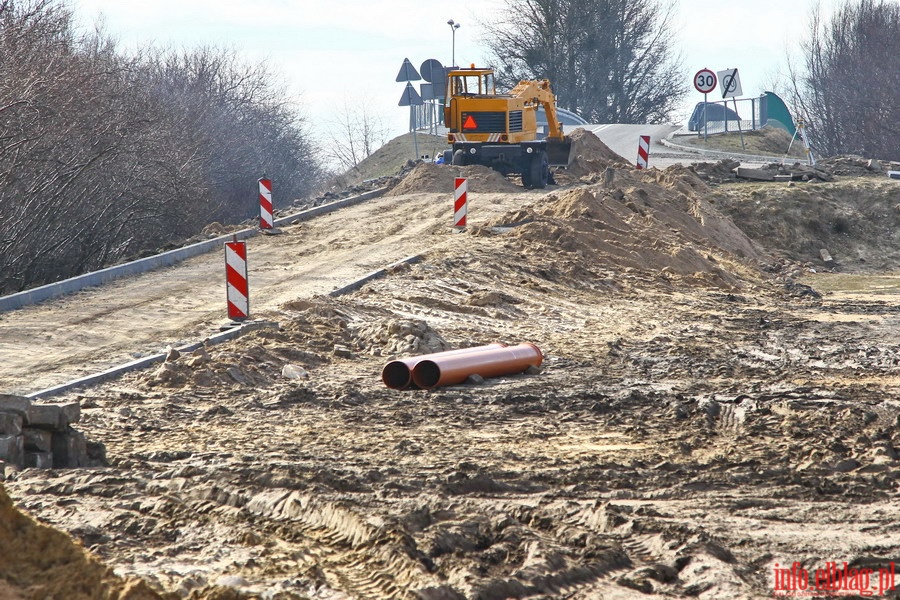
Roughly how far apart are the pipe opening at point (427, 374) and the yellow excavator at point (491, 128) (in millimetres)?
16496

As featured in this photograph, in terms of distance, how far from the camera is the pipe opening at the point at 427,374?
31.4 ft

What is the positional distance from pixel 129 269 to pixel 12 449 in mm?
9556

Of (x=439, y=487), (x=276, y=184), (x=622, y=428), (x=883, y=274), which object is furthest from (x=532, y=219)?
(x=276, y=184)

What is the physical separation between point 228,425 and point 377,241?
10796mm

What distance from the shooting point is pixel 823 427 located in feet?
25.7

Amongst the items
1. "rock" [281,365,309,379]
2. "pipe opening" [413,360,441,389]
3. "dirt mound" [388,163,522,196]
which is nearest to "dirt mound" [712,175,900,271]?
"dirt mound" [388,163,522,196]

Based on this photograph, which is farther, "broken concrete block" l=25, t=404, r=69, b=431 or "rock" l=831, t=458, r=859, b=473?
"rock" l=831, t=458, r=859, b=473

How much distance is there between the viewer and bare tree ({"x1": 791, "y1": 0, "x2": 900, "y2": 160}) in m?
49.7

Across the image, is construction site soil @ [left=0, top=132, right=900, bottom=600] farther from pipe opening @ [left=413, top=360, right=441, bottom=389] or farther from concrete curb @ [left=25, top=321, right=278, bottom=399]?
pipe opening @ [left=413, top=360, right=441, bottom=389]

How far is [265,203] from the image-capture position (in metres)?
19.6

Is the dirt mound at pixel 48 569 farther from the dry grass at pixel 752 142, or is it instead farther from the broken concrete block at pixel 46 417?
the dry grass at pixel 752 142

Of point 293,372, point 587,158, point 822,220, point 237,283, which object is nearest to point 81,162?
point 237,283

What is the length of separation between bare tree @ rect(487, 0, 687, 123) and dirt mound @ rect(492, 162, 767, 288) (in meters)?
35.4

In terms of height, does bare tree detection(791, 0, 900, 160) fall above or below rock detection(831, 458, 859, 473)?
above
